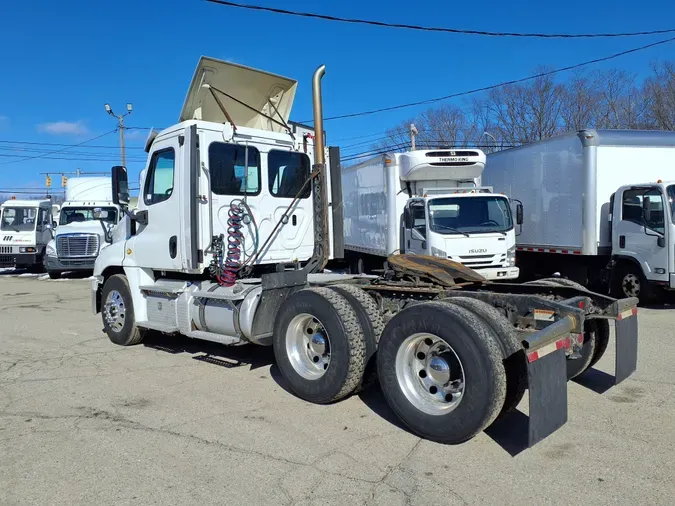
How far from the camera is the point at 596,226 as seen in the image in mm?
11164

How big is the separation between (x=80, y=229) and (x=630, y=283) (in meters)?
16.9

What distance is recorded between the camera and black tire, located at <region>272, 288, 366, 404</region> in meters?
4.97

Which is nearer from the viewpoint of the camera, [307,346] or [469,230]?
[307,346]

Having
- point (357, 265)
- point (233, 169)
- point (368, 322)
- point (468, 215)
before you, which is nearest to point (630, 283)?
point (468, 215)

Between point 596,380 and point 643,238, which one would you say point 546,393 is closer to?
point 596,380

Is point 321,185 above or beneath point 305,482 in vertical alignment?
above

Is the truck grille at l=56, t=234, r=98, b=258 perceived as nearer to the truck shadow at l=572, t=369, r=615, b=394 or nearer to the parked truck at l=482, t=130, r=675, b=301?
the parked truck at l=482, t=130, r=675, b=301

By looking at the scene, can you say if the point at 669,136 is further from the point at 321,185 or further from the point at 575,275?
the point at 321,185

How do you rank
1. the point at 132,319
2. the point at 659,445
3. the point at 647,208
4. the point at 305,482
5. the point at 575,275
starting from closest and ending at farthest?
1. the point at 305,482
2. the point at 659,445
3. the point at 132,319
4. the point at 647,208
5. the point at 575,275

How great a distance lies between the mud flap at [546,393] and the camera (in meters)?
3.72

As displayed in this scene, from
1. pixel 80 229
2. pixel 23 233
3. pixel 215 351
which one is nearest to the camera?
pixel 215 351

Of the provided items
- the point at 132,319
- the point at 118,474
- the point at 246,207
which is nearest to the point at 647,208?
the point at 246,207

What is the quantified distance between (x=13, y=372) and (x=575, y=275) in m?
10.6

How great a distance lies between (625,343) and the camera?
471cm
